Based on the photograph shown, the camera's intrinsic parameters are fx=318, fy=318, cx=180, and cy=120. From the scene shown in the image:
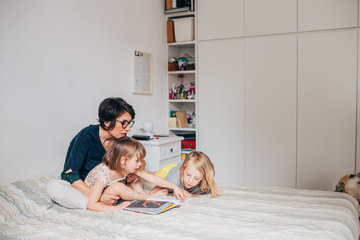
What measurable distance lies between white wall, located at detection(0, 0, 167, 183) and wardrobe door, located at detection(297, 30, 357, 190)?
1699mm

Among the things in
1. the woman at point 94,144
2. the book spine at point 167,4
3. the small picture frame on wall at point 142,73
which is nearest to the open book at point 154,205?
the woman at point 94,144

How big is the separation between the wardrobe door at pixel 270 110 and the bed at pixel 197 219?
1.32m

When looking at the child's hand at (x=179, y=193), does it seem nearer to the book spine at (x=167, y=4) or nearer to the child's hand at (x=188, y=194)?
the child's hand at (x=188, y=194)

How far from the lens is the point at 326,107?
3010 millimetres

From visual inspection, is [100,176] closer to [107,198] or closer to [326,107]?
[107,198]

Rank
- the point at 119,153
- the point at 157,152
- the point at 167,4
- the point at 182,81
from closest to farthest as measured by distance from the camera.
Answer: the point at 119,153 < the point at 157,152 < the point at 167,4 < the point at 182,81

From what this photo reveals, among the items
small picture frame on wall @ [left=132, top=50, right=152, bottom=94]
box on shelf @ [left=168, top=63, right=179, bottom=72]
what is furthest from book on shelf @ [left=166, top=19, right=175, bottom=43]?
small picture frame on wall @ [left=132, top=50, right=152, bottom=94]

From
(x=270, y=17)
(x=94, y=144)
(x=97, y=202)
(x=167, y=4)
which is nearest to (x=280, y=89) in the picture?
(x=270, y=17)

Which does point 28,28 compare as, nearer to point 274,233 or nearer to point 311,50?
point 274,233

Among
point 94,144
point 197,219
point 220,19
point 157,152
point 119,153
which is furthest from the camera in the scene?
point 220,19

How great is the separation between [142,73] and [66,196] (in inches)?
71.6

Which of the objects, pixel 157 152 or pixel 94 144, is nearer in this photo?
pixel 94 144

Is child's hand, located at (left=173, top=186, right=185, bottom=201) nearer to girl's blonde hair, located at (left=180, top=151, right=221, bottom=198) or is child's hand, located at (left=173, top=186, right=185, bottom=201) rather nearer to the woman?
girl's blonde hair, located at (left=180, top=151, right=221, bottom=198)

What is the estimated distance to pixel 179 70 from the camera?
12.1ft
